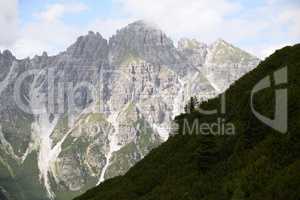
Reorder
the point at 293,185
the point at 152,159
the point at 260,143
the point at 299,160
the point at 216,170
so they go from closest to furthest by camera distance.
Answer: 1. the point at 293,185
2. the point at 299,160
3. the point at 260,143
4. the point at 216,170
5. the point at 152,159

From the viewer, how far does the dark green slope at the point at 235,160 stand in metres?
46.0

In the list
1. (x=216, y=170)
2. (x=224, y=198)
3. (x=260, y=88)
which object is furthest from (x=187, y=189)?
(x=260, y=88)

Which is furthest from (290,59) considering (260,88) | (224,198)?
(224,198)

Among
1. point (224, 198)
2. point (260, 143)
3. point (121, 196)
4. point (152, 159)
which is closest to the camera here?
point (224, 198)

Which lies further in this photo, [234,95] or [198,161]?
[234,95]

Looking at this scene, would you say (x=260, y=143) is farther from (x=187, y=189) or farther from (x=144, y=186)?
(x=144, y=186)

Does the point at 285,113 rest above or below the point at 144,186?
above

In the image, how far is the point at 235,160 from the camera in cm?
5712

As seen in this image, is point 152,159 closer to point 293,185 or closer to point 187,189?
point 187,189

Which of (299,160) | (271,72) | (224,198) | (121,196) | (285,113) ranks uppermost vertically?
(271,72)

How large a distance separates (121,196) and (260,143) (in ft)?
82.2

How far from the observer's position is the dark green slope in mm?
46000

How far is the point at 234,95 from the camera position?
8562 centimetres

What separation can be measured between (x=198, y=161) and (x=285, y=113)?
41.9 feet
